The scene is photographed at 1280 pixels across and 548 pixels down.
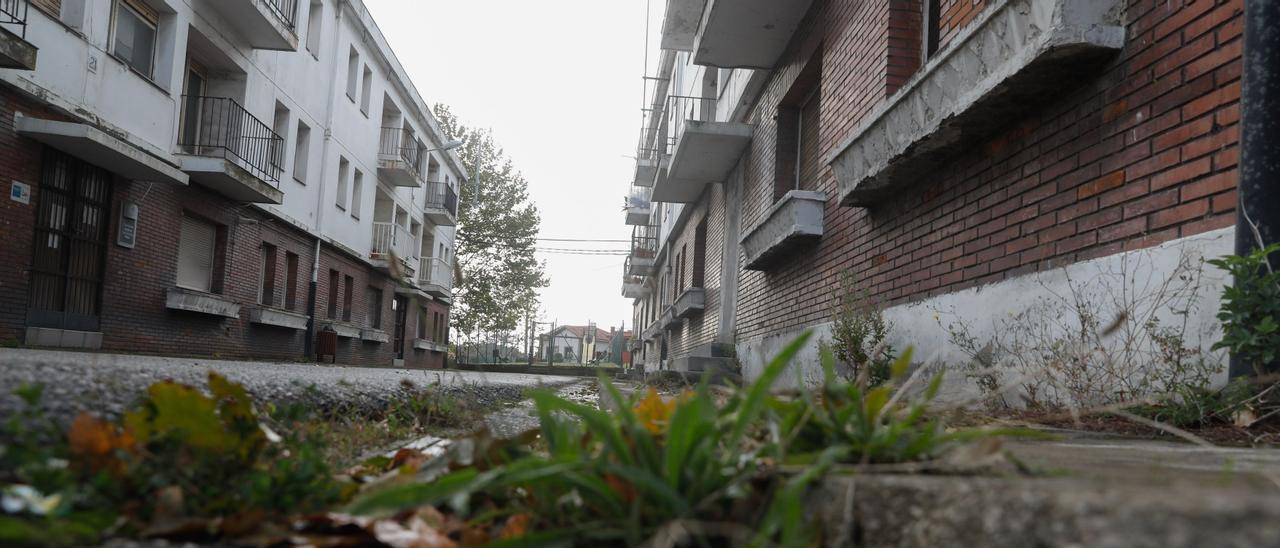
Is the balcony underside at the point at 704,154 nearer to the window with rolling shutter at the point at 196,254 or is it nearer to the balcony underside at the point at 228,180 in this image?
the balcony underside at the point at 228,180

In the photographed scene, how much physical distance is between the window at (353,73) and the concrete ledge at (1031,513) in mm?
22057

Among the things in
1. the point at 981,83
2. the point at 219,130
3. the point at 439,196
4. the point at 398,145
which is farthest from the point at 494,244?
the point at 981,83

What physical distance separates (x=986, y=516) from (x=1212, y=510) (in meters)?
0.24

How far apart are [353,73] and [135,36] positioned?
10113 millimetres

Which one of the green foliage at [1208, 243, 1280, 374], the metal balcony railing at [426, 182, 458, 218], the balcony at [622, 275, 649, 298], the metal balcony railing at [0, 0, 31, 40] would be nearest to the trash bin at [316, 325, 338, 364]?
the metal balcony railing at [0, 0, 31, 40]

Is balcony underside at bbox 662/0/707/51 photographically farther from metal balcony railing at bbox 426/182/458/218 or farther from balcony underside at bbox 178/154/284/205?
metal balcony railing at bbox 426/182/458/218

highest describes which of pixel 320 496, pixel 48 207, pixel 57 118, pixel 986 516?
pixel 57 118

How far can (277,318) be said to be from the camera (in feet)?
55.0

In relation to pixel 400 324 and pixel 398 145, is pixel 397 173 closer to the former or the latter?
pixel 398 145

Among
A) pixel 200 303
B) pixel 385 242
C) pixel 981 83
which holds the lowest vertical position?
pixel 200 303

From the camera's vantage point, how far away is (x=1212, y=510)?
70cm

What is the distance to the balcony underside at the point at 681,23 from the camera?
15133mm

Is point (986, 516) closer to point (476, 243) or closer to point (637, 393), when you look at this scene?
point (637, 393)

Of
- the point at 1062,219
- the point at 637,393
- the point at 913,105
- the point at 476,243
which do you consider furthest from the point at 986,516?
the point at 476,243
